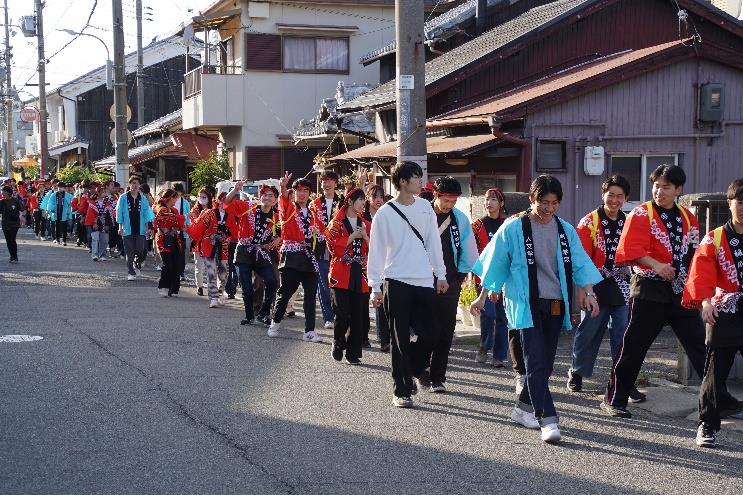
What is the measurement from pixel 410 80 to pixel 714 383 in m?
6.00

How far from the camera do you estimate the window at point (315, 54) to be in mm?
29359

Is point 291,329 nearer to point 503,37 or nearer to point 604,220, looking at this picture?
point 604,220

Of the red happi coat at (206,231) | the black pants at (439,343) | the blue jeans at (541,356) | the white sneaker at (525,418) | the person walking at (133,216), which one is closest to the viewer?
the blue jeans at (541,356)

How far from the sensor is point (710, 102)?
559 inches

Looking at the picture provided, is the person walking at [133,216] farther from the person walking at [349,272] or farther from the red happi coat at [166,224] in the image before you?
the person walking at [349,272]

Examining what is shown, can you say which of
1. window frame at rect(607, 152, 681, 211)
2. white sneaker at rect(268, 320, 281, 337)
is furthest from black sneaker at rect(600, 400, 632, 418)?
window frame at rect(607, 152, 681, 211)

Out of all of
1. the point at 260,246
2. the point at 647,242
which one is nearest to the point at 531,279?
the point at 647,242

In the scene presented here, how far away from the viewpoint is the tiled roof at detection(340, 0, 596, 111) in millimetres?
18322

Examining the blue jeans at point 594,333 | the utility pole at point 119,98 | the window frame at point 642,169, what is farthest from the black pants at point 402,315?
the utility pole at point 119,98

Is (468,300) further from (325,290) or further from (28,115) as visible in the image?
(28,115)

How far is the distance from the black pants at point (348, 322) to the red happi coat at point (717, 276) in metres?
3.91

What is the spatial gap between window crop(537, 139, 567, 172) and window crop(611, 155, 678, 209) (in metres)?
0.79

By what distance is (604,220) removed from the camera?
812 centimetres

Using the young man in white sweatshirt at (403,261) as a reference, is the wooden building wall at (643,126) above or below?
above
